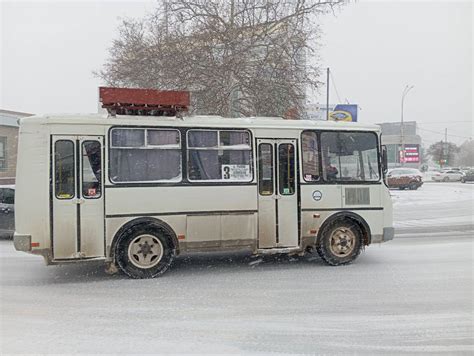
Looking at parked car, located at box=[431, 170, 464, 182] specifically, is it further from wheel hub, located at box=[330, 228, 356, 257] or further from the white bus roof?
wheel hub, located at box=[330, 228, 356, 257]

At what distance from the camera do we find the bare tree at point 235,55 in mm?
18469

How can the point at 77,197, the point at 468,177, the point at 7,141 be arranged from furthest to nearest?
the point at 468,177
the point at 7,141
the point at 77,197

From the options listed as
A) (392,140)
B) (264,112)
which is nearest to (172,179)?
(264,112)

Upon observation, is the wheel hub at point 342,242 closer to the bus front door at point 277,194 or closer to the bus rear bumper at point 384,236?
the bus rear bumper at point 384,236

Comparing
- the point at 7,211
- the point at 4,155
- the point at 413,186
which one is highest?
the point at 4,155

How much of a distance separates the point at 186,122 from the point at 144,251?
2.37 metres

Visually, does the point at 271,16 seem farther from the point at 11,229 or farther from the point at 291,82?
the point at 11,229

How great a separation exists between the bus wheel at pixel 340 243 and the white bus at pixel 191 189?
2cm

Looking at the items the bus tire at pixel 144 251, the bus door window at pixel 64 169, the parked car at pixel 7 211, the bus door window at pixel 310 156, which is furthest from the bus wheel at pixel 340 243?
the parked car at pixel 7 211

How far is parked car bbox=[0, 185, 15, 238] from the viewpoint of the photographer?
12.0 m

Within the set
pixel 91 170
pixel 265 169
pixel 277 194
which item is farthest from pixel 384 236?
pixel 91 170

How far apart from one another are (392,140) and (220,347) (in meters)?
77.4

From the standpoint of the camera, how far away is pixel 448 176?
47.7 metres

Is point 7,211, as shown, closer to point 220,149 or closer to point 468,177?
point 220,149
